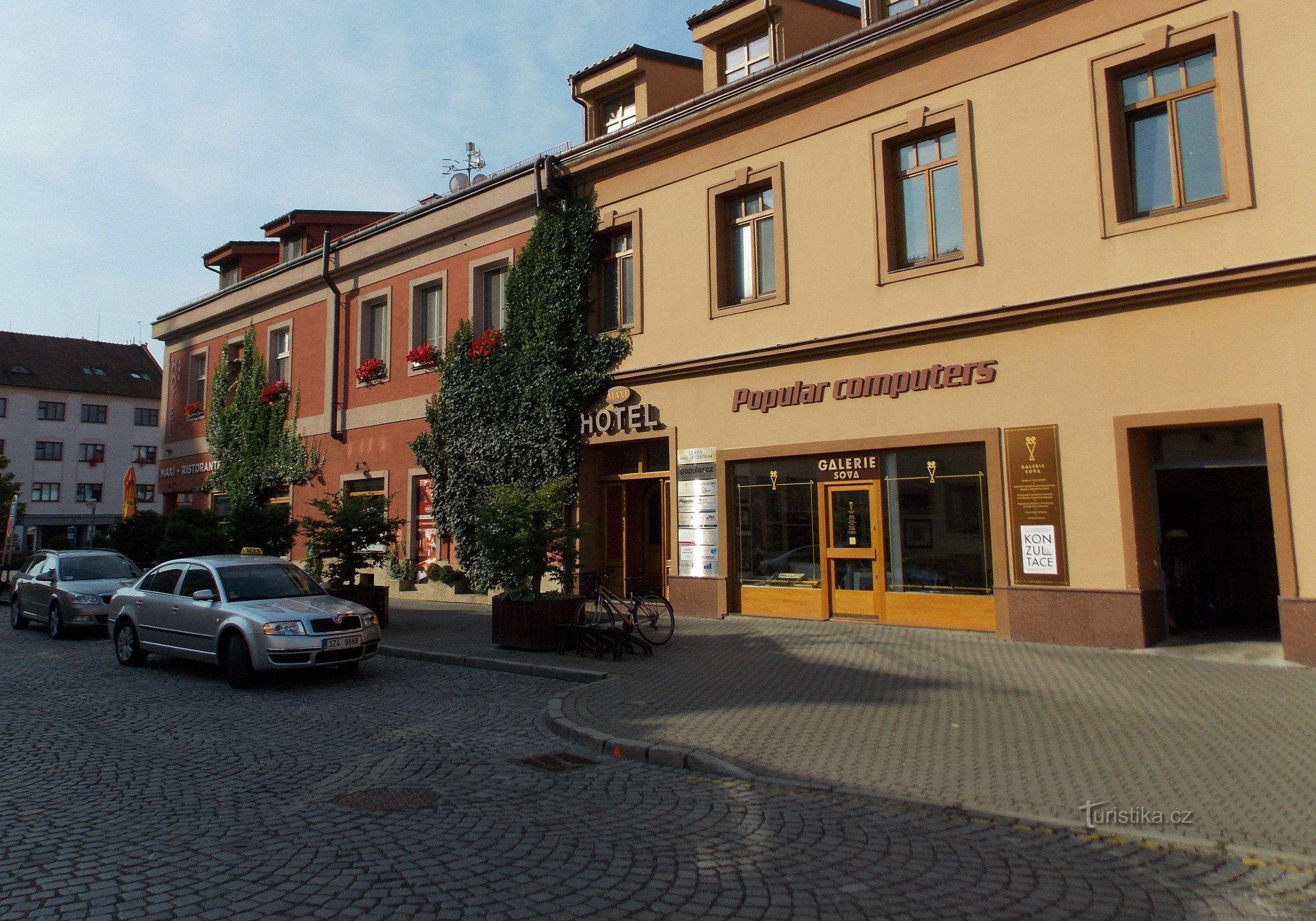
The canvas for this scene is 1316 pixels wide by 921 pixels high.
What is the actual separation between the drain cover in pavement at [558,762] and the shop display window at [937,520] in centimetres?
749

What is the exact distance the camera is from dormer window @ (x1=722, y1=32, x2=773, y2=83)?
16828 millimetres

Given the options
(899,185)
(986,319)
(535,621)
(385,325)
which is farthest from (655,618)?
(385,325)

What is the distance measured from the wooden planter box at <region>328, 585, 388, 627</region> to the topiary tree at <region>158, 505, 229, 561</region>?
15.2 ft

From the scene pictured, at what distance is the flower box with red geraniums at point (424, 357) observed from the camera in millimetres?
20906

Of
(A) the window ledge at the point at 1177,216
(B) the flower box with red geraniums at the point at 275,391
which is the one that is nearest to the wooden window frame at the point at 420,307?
(B) the flower box with red geraniums at the point at 275,391

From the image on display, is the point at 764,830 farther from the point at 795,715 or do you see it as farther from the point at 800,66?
the point at 800,66

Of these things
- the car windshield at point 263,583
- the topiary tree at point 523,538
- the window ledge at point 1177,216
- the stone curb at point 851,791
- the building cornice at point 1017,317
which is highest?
the window ledge at point 1177,216

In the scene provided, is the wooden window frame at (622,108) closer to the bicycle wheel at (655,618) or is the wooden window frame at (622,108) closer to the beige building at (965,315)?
the beige building at (965,315)

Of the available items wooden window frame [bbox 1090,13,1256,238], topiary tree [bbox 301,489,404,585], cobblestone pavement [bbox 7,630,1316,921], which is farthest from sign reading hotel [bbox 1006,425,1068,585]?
topiary tree [bbox 301,489,404,585]

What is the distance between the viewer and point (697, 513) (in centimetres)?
1580

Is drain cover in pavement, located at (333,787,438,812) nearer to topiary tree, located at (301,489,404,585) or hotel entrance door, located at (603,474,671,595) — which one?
topiary tree, located at (301,489,404,585)

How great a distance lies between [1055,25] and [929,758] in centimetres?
1042

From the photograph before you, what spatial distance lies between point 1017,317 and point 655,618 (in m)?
6.48

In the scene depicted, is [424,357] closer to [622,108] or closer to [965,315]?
[622,108]
